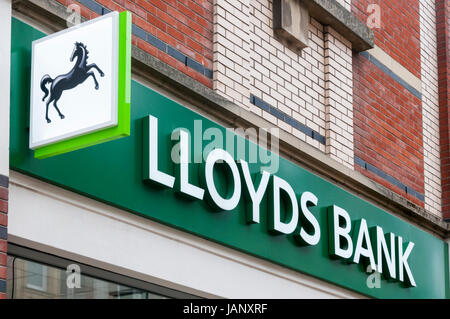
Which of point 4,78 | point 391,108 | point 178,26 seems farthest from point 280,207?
point 4,78

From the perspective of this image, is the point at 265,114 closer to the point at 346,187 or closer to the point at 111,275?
the point at 346,187

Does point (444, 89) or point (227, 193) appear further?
point (444, 89)

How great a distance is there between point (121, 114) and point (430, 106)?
22.7ft

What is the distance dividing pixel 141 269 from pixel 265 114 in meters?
2.45

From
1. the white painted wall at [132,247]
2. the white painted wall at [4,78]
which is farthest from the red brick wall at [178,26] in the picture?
the white painted wall at [132,247]

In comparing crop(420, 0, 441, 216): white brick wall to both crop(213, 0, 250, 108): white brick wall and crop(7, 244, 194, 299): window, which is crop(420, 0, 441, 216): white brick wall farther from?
crop(7, 244, 194, 299): window

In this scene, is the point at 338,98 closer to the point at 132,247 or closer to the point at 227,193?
the point at 227,193

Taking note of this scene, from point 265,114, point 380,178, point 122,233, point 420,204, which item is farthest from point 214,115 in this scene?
point 420,204

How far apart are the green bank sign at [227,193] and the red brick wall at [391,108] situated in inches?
25.5

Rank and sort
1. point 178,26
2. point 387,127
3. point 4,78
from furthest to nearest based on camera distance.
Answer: point 387,127 → point 178,26 → point 4,78

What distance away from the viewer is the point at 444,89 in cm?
1235

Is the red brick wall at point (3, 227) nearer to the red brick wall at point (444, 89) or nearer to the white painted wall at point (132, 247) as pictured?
the white painted wall at point (132, 247)

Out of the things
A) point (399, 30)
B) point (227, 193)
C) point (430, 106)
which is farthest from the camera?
point (430, 106)

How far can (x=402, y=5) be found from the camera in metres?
11.9
